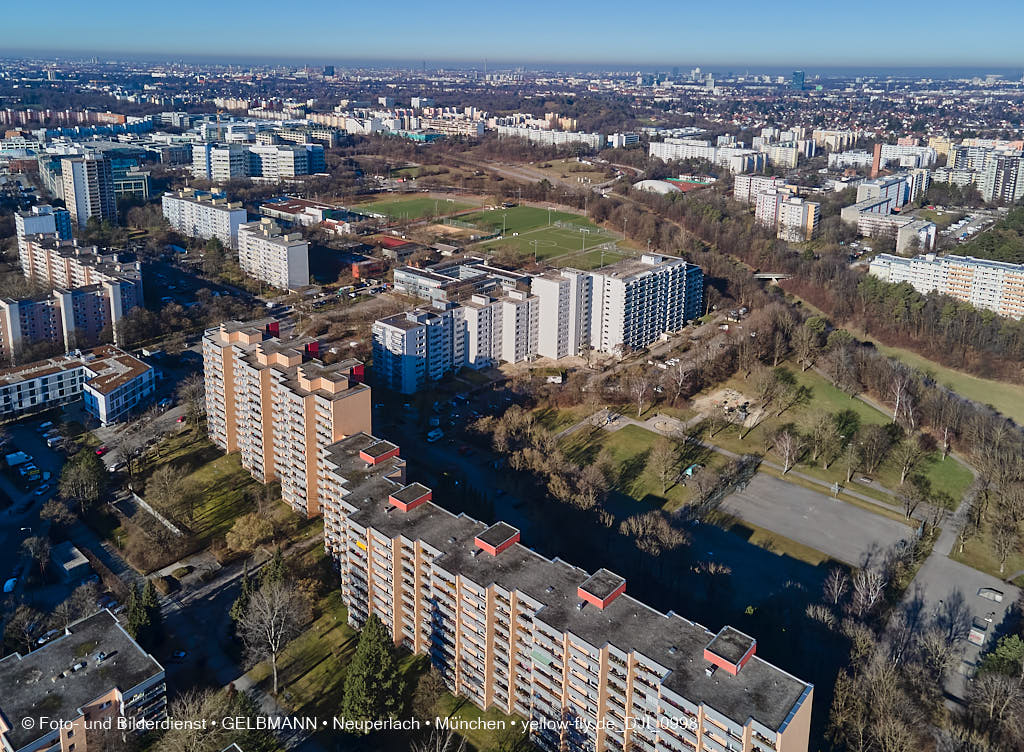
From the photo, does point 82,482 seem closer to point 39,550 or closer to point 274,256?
point 39,550

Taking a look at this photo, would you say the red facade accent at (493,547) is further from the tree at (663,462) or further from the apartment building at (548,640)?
the tree at (663,462)

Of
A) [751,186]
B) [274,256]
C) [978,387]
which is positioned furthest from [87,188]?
[978,387]

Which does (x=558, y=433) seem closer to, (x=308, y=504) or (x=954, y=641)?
(x=308, y=504)

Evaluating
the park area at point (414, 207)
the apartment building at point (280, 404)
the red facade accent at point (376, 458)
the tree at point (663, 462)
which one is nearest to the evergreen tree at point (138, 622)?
the apartment building at point (280, 404)

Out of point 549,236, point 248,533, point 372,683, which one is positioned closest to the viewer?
point 372,683

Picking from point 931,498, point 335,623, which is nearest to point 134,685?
point 335,623

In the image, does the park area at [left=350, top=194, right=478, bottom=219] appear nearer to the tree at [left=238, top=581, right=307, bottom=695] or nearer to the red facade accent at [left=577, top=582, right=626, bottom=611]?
the tree at [left=238, top=581, right=307, bottom=695]
